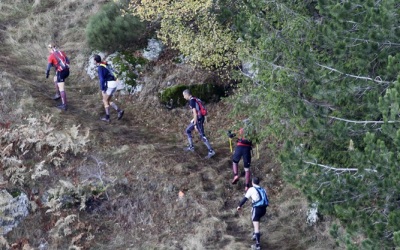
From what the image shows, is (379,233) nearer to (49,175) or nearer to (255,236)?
(255,236)

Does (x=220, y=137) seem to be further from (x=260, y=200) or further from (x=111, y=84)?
(x=260, y=200)

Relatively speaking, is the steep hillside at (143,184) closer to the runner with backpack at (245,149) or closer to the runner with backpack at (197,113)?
the runner with backpack at (197,113)

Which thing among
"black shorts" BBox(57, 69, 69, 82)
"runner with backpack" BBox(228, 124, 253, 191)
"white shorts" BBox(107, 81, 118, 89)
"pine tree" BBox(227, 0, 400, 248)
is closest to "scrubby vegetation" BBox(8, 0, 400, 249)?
"pine tree" BBox(227, 0, 400, 248)

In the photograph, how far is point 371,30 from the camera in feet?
30.1

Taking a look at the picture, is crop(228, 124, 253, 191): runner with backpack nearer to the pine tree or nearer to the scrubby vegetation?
the scrubby vegetation

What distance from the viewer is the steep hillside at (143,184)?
1132 cm

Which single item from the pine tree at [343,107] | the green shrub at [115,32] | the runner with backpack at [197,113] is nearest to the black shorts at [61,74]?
the runner with backpack at [197,113]

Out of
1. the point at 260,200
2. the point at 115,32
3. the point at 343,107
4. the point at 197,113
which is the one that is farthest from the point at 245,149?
the point at 115,32

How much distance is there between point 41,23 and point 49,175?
10.8m

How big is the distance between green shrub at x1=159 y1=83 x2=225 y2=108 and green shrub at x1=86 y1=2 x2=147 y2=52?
9.10 ft

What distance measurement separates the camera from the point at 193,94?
17078 mm

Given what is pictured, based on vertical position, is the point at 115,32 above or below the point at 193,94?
above

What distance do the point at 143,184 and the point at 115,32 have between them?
24.7 feet

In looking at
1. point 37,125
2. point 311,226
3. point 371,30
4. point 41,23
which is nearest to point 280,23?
point 371,30
